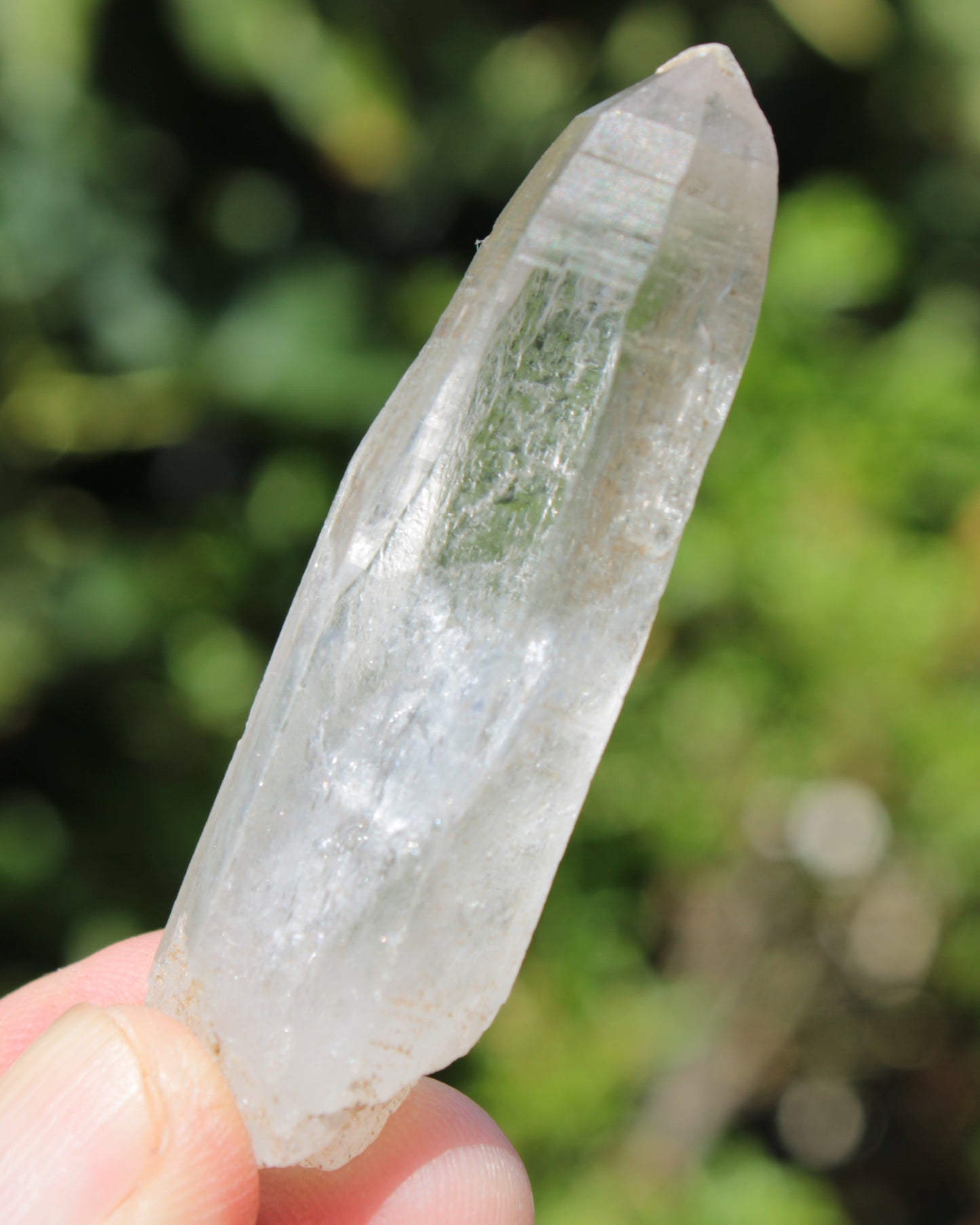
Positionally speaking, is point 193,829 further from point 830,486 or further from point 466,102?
point 466,102

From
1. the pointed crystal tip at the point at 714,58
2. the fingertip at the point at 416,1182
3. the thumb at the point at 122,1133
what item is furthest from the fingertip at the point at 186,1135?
the pointed crystal tip at the point at 714,58

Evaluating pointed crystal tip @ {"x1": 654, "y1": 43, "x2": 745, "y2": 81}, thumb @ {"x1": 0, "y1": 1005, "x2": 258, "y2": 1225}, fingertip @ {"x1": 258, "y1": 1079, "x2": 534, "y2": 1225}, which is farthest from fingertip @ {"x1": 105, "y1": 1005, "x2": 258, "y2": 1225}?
pointed crystal tip @ {"x1": 654, "y1": 43, "x2": 745, "y2": 81}

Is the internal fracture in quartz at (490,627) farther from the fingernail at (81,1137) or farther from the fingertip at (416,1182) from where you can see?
the fingertip at (416,1182)

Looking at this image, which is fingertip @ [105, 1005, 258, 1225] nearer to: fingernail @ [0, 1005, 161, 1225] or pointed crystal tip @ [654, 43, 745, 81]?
fingernail @ [0, 1005, 161, 1225]

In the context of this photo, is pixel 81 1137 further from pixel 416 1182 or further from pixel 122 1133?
pixel 416 1182

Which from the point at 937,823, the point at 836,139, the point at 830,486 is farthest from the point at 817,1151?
the point at 836,139

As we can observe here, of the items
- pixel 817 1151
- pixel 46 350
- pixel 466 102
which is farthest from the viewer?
pixel 817 1151

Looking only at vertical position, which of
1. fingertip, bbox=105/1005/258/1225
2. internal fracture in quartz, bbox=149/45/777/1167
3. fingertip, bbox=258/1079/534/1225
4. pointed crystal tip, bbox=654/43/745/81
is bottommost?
fingertip, bbox=258/1079/534/1225

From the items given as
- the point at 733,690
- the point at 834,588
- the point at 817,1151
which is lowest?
the point at 817,1151
